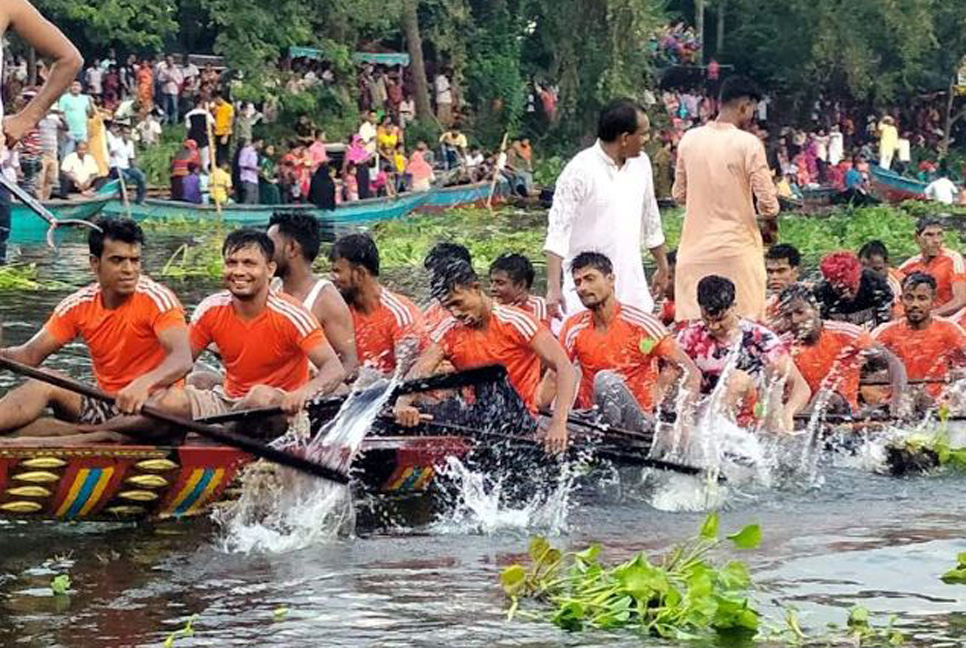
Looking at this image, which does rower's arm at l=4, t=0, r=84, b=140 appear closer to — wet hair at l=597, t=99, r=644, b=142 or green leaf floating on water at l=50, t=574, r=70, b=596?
green leaf floating on water at l=50, t=574, r=70, b=596

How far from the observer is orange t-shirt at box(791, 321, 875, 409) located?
11.3m

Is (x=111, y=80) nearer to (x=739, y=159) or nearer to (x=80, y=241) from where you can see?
(x=80, y=241)

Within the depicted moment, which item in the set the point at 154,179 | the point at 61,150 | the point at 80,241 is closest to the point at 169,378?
the point at 80,241

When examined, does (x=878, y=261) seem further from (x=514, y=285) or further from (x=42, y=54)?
(x=42, y=54)

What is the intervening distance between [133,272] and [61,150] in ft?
56.8

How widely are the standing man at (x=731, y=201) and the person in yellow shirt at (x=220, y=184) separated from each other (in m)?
15.2

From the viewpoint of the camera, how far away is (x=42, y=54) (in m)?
7.96

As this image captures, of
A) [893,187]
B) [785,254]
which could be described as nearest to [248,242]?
[785,254]

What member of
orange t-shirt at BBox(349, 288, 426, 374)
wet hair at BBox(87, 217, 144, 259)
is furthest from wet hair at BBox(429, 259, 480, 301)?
wet hair at BBox(87, 217, 144, 259)

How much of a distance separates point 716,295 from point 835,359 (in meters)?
1.23

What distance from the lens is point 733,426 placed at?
34.2 ft

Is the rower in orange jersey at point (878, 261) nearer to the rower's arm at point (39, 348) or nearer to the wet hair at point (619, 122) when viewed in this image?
the wet hair at point (619, 122)

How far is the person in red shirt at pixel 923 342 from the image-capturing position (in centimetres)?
1180

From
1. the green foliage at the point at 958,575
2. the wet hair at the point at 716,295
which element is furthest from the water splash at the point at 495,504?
the green foliage at the point at 958,575
